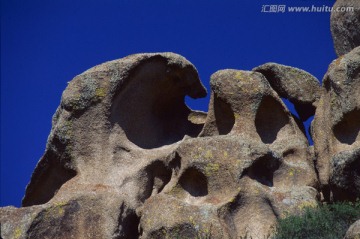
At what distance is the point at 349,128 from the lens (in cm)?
1055

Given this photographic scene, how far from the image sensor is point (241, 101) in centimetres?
1123

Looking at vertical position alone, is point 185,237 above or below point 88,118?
below

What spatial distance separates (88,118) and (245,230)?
3736 mm

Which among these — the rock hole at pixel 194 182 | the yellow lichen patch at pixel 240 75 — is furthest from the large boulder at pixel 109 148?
the yellow lichen patch at pixel 240 75

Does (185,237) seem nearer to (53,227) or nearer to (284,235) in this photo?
(284,235)

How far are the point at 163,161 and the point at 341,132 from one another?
326 cm

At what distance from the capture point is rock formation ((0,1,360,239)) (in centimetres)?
985

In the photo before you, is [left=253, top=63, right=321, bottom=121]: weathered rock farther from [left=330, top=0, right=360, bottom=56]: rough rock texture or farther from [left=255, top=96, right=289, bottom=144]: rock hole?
[left=330, top=0, right=360, bottom=56]: rough rock texture

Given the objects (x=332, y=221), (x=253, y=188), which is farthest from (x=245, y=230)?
(x=332, y=221)

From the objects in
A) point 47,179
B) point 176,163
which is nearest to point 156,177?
point 176,163

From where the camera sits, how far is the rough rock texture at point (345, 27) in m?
12.5

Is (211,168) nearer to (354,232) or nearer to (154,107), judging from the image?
(154,107)

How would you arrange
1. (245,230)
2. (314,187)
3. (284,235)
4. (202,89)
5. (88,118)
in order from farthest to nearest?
1. (202,89)
2. (88,118)
3. (314,187)
4. (245,230)
5. (284,235)

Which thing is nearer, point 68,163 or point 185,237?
point 185,237
